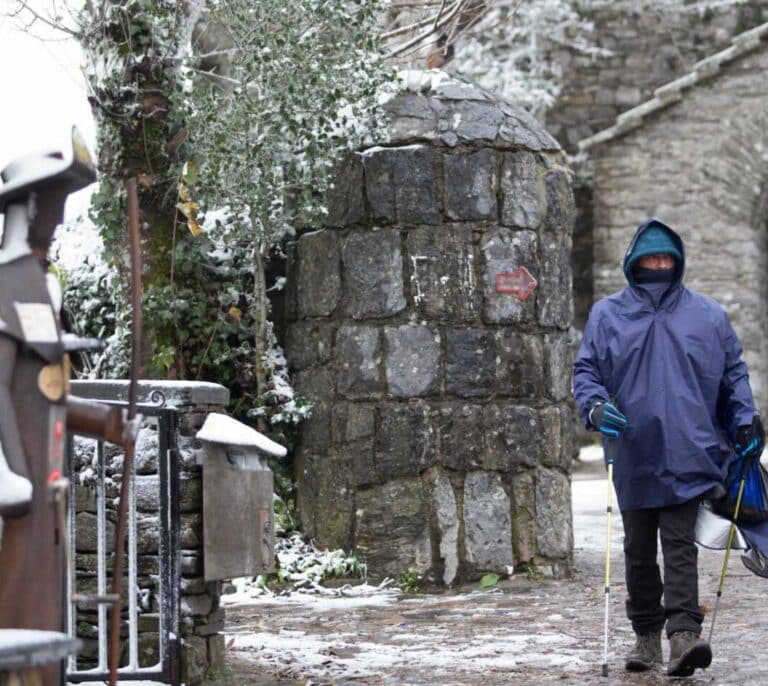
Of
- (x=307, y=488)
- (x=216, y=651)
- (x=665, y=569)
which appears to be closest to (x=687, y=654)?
(x=665, y=569)

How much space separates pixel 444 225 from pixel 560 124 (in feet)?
36.5

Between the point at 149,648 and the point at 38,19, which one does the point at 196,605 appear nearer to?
the point at 149,648

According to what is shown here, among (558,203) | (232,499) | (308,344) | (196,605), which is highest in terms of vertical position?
(558,203)

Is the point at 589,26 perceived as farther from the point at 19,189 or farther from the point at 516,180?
the point at 19,189

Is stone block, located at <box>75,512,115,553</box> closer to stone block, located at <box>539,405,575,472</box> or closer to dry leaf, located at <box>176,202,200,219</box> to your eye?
dry leaf, located at <box>176,202,200,219</box>

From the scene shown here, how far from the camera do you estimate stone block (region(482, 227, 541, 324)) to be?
26.8 ft

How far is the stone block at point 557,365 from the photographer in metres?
8.36

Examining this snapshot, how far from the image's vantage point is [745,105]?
1644 centimetres

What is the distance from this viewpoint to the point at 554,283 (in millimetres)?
8477

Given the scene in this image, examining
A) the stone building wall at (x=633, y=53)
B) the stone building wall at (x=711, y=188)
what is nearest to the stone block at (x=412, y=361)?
the stone building wall at (x=711, y=188)

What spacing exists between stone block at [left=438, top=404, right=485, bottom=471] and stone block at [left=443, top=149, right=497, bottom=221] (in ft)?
3.46

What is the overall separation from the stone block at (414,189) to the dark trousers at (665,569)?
118 inches

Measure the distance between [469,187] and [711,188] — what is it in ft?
29.3

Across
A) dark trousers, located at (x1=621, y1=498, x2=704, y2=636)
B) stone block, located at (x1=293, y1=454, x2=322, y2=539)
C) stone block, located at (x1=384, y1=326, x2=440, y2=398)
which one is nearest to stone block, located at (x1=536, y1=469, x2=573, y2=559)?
stone block, located at (x1=384, y1=326, x2=440, y2=398)
